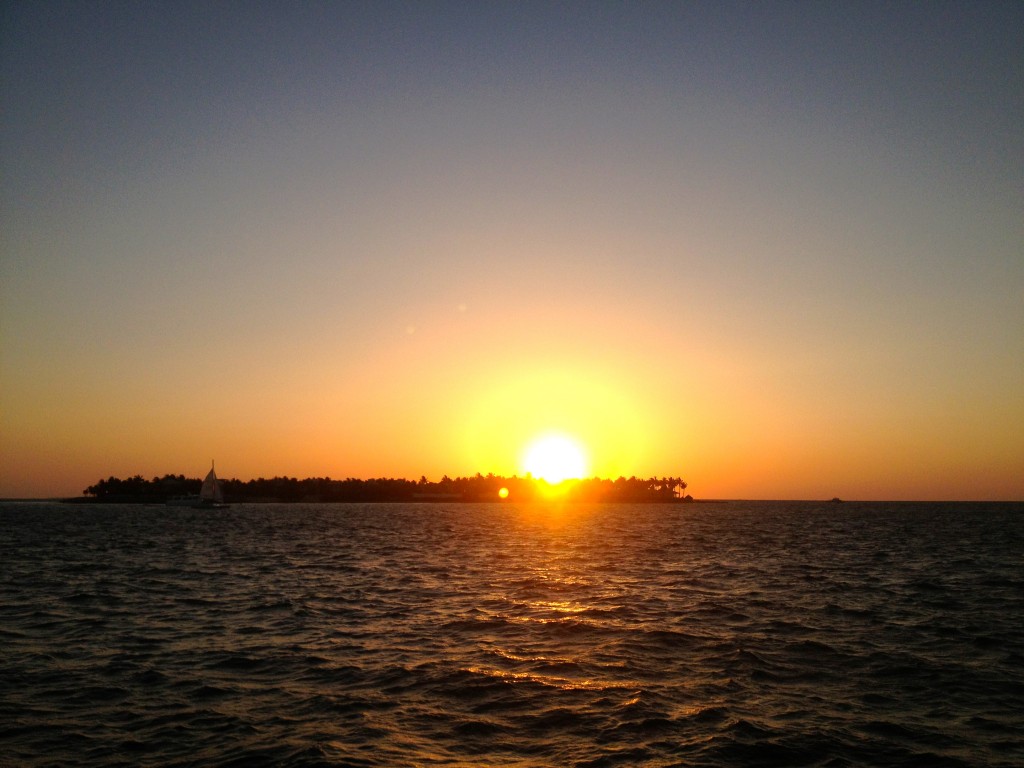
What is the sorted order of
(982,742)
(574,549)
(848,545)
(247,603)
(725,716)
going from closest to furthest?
(982,742) < (725,716) < (247,603) < (574,549) < (848,545)

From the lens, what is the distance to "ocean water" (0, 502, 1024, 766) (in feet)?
51.6

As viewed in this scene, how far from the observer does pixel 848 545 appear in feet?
268

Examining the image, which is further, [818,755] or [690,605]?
[690,605]

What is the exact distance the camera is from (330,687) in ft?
65.6

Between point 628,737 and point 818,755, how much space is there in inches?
154

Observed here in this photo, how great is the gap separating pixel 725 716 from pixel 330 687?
10299 mm

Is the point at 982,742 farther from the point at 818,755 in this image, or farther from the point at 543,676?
the point at 543,676

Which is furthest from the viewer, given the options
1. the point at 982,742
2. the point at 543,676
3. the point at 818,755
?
the point at 543,676

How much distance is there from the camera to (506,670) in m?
21.9

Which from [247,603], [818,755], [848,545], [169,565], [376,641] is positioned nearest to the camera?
[818,755]

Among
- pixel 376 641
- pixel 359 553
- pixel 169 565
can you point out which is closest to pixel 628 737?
pixel 376 641

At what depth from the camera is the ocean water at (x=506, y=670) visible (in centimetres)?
1573

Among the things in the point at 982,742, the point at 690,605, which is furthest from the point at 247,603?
the point at 982,742

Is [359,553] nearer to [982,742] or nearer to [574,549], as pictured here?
[574,549]
